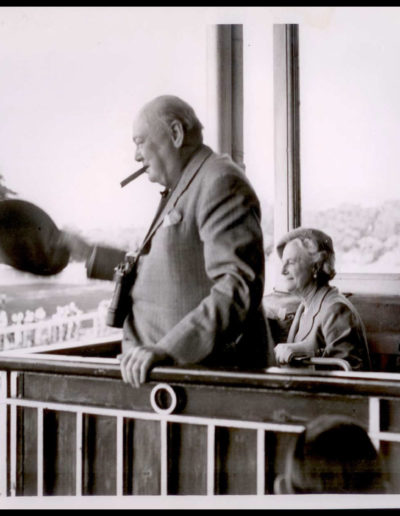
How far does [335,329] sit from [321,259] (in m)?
0.15

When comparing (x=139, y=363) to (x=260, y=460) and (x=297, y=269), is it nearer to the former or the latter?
(x=260, y=460)

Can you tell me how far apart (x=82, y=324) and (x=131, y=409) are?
25 centimetres

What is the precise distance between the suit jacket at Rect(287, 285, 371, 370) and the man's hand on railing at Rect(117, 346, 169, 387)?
0.36 meters

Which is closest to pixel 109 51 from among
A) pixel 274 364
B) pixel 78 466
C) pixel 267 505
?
pixel 274 364

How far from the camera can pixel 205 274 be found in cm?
118

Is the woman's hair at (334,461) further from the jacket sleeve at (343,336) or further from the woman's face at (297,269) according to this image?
the woman's face at (297,269)

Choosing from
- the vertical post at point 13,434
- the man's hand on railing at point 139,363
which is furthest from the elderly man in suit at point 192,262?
the vertical post at point 13,434

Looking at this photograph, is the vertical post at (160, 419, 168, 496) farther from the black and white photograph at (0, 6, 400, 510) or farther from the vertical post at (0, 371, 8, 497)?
the vertical post at (0, 371, 8, 497)

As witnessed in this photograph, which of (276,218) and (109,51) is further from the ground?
(109,51)

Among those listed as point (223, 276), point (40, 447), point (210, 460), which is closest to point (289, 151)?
point (223, 276)

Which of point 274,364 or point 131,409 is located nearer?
point 131,409

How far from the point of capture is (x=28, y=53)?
136 centimetres

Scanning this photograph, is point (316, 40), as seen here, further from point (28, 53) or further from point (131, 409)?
point (131, 409)

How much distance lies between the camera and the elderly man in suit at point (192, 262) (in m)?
1.16
